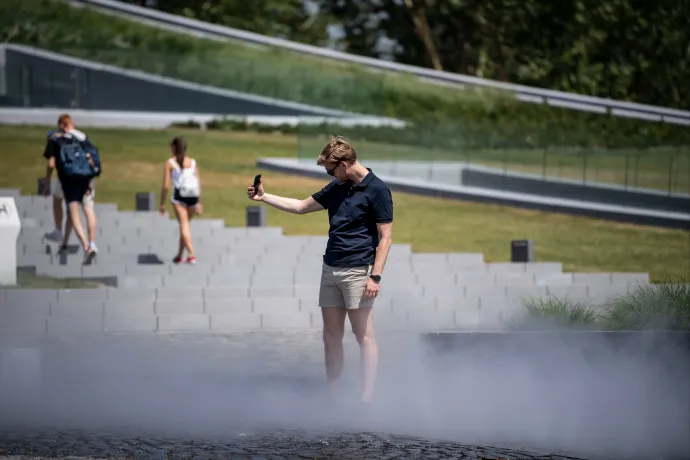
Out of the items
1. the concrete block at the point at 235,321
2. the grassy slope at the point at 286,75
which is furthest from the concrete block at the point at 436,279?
the grassy slope at the point at 286,75

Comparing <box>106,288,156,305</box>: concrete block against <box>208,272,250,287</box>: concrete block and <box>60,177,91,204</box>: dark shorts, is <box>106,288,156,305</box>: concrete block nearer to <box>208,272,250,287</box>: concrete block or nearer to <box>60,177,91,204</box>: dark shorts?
<box>208,272,250,287</box>: concrete block

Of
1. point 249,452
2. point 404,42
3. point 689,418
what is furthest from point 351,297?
point 404,42

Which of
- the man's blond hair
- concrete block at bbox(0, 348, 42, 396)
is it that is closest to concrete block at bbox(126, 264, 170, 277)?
concrete block at bbox(0, 348, 42, 396)

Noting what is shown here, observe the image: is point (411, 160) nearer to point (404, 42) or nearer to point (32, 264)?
point (32, 264)

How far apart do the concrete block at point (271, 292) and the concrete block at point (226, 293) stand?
0.09 meters

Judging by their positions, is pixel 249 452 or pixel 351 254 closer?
pixel 249 452

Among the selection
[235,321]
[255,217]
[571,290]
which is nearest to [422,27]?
[255,217]

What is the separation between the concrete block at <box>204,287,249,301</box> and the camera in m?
16.2

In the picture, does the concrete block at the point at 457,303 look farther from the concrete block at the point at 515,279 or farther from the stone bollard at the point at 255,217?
the stone bollard at the point at 255,217

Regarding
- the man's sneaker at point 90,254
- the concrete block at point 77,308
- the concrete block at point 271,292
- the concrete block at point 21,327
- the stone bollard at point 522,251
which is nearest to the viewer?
the concrete block at point 21,327

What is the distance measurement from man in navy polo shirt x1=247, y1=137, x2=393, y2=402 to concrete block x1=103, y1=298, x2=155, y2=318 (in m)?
4.65

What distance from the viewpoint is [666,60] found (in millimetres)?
51938

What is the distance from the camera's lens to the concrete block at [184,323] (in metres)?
15.1

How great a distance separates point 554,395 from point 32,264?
8689 mm
